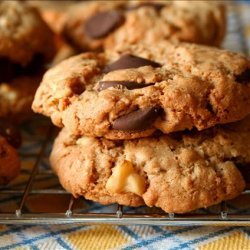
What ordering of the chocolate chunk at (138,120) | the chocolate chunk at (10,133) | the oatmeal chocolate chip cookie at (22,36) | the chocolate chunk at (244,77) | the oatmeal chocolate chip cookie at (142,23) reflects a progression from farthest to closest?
the oatmeal chocolate chip cookie at (142,23), the oatmeal chocolate chip cookie at (22,36), the chocolate chunk at (10,133), the chocolate chunk at (244,77), the chocolate chunk at (138,120)

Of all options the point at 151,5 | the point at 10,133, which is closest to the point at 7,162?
the point at 10,133

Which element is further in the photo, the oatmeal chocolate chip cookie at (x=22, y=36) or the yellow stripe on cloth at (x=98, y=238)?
the oatmeal chocolate chip cookie at (x=22, y=36)

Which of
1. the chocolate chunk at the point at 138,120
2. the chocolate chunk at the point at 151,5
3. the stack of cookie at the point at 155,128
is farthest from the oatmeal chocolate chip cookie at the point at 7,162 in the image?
the chocolate chunk at the point at 151,5

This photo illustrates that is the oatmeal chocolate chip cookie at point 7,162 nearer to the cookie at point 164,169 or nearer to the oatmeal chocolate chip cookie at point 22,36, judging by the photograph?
the cookie at point 164,169

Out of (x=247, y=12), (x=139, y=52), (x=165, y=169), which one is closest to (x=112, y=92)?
(x=165, y=169)

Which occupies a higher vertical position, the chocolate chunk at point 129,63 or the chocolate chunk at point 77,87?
the chocolate chunk at point 129,63

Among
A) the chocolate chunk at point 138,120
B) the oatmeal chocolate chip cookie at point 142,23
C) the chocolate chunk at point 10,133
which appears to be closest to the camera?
the chocolate chunk at point 138,120

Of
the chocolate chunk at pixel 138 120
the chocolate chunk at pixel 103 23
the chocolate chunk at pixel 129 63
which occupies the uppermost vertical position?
the chocolate chunk at pixel 129 63
